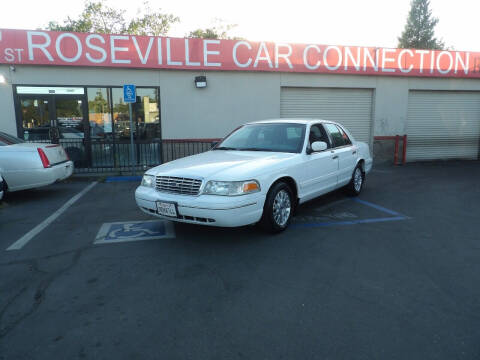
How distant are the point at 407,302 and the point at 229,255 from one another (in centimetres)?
193

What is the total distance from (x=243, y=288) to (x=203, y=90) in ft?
30.6

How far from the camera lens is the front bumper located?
4.25m

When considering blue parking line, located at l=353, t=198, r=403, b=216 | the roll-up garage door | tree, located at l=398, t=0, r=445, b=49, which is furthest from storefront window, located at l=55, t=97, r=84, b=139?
tree, located at l=398, t=0, r=445, b=49

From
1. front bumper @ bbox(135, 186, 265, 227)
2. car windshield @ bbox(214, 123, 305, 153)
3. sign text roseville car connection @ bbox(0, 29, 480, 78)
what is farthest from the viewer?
sign text roseville car connection @ bbox(0, 29, 480, 78)

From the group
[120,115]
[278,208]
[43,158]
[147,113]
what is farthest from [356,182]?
[120,115]

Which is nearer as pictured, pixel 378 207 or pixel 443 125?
pixel 378 207

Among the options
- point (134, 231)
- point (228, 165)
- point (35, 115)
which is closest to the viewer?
point (228, 165)

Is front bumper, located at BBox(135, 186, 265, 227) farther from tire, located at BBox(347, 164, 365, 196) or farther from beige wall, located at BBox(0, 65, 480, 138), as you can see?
beige wall, located at BBox(0, 65, 480, 138)

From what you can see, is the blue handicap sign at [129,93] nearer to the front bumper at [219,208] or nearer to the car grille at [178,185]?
the car grille at [178,185]

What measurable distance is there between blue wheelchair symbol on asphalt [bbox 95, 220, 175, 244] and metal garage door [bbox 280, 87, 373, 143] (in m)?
8.28

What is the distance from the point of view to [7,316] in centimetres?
294

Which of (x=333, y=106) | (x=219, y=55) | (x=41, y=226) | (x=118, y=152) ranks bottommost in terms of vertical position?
(x=41, y=226)

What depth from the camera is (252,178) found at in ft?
14.5

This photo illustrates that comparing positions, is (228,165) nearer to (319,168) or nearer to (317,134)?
(319,168)
